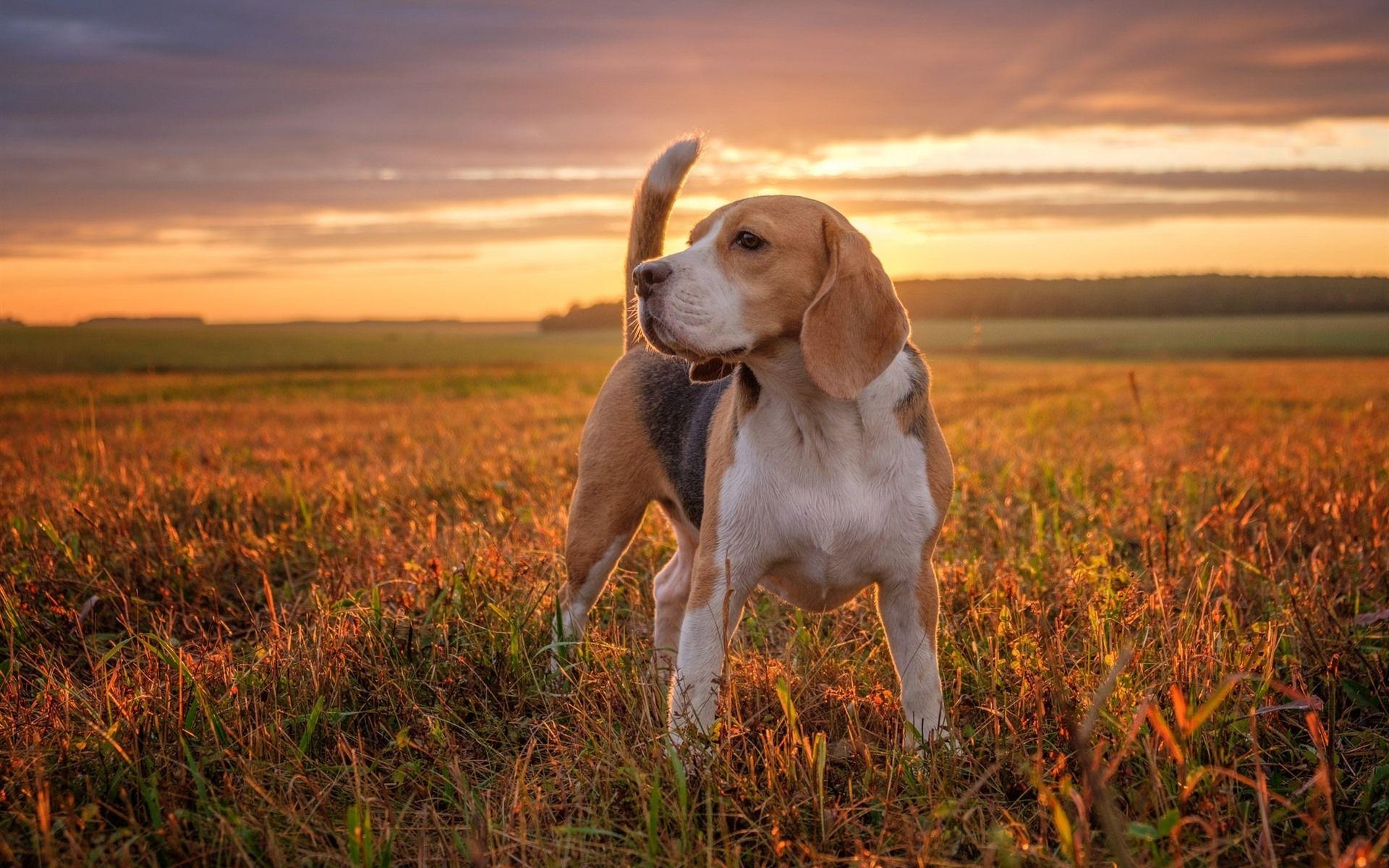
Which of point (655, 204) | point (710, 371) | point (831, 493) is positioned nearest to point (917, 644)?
point (831, 493)

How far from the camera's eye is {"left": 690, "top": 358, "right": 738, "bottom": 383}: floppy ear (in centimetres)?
354

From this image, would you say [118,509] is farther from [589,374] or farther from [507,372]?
[507,372]

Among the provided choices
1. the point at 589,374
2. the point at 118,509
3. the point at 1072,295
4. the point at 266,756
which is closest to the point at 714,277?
the point at 266,756

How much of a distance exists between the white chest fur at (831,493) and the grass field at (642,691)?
0.49 metres

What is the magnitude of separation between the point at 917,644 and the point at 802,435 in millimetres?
801

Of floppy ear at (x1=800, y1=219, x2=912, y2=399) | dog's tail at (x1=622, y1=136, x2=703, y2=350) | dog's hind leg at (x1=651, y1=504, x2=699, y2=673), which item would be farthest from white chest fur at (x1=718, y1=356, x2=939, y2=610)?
dog's tail at (x1=622, y1=136, x2=703, y2=350)

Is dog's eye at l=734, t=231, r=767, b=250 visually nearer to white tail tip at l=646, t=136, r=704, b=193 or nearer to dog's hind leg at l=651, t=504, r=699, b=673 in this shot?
white tail tip at l=646, t=136, r=704, b=193

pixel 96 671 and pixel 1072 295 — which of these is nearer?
pixel 96 671

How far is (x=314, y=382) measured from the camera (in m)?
29.4

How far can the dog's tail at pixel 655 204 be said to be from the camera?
440 cm

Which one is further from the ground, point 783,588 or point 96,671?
point 783,588

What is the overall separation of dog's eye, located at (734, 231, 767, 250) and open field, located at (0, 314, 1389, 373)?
3514 centimetres

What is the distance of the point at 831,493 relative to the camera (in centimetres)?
318

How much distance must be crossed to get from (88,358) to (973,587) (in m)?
47.7
